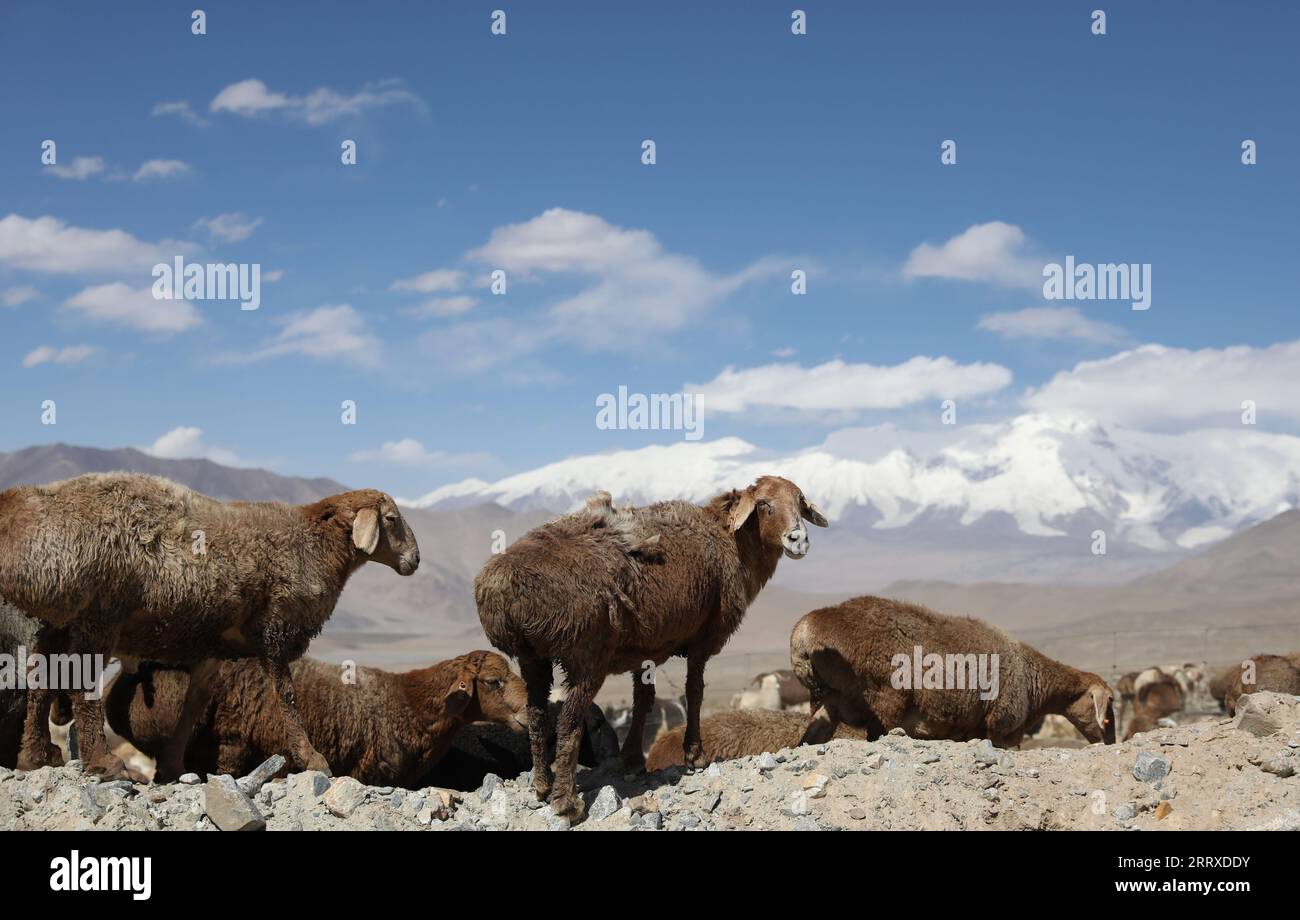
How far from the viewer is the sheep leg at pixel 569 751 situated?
895 centimetres

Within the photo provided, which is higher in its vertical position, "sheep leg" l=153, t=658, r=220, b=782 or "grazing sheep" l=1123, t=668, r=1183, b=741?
"sheep leg" l=153, t=658, r=220, b=782

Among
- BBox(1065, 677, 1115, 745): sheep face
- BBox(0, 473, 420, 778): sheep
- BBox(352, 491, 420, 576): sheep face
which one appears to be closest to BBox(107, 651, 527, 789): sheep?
BBox(0, 473, 420, 778): sheep

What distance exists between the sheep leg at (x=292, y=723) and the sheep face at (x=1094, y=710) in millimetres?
10612

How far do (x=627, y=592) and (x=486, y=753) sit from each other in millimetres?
5457

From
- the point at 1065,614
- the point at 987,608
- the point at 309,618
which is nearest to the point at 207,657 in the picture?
the point at 309,618

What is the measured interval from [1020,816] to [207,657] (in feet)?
23.0

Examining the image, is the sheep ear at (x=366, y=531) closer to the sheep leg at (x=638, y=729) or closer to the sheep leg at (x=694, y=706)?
the sheep leg at (x=638, y=729)

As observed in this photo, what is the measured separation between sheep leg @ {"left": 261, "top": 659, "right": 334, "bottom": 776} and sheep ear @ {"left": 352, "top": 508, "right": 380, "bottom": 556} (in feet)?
4.16

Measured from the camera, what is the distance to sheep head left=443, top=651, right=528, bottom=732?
1275cm

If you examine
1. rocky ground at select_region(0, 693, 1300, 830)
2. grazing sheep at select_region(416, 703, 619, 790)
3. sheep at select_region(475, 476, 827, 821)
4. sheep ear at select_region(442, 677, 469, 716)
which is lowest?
grazing sheep at select_region(416, 703, 619, 790)

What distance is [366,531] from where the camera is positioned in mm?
11016

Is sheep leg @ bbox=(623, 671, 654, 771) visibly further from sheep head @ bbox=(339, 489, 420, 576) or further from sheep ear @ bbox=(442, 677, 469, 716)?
sheep ear @ bbox=(442, 677, 469, 716)

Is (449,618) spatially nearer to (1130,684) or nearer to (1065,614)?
(1065,614)

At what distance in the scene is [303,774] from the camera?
9.42m
